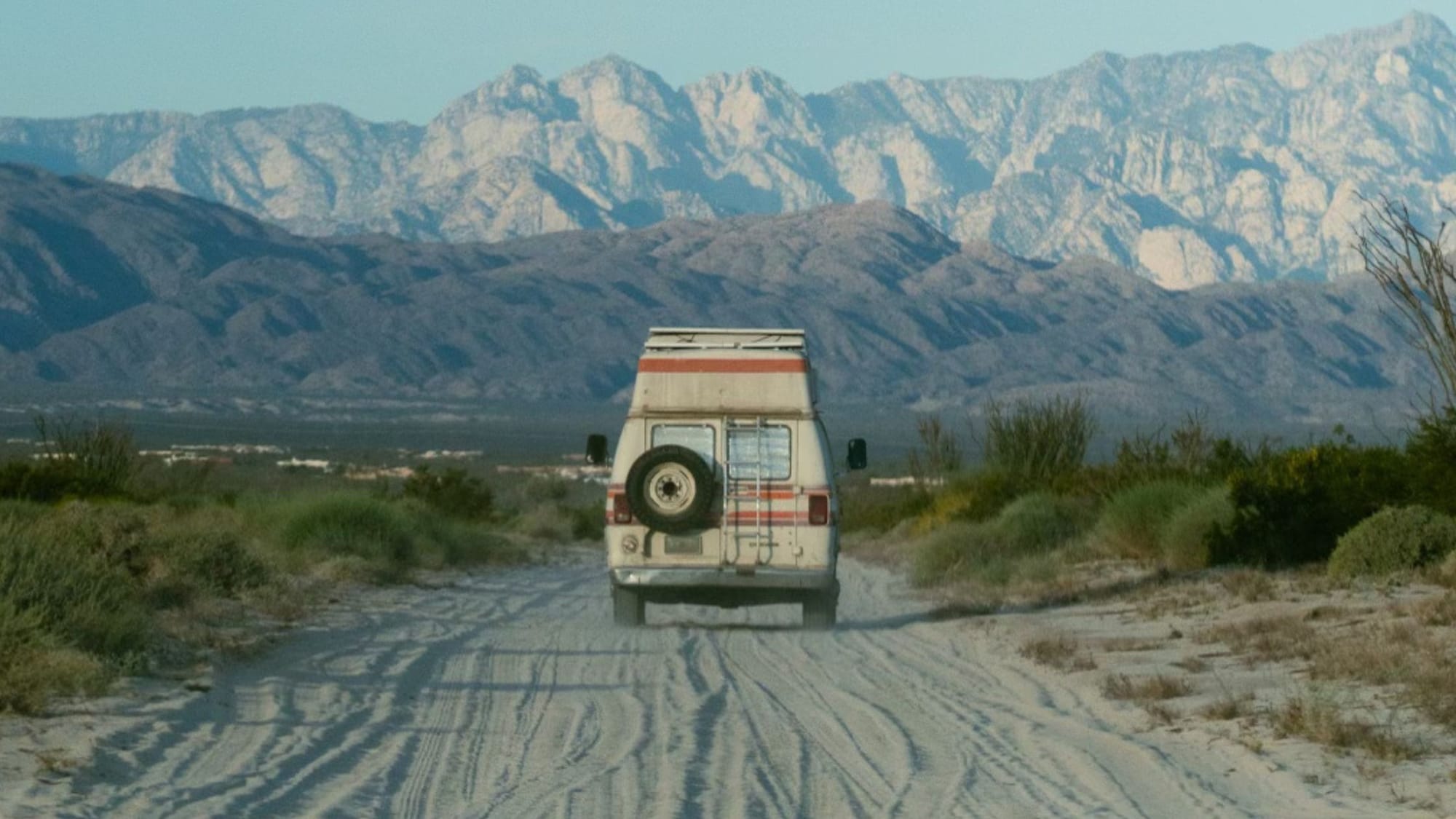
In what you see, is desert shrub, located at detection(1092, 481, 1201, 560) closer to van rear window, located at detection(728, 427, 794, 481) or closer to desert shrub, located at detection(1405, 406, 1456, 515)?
desert shrub, located at detection(1405, 406, 1456, 515)

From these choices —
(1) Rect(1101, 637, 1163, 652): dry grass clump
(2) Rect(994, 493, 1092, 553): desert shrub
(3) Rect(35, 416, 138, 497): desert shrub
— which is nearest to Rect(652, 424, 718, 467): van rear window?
(1) Rect(1101, 637, 1163, 652): dry grass clump

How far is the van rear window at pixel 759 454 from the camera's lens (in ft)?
60.8

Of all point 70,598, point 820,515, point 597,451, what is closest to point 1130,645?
point 820,515

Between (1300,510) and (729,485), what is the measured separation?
7.37 meters

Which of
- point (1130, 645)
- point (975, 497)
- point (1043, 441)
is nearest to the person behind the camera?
point (1130, 645)

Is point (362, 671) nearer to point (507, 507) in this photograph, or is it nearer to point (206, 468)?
point (206, 468)

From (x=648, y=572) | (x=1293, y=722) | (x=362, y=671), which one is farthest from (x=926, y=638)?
(x=1293, y=722)

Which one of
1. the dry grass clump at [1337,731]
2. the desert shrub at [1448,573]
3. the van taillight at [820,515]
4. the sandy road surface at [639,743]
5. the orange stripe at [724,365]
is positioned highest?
the orange stripe at [724,365]

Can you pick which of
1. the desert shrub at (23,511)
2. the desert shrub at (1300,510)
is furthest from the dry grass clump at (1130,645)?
the desert shrub at (23,511)

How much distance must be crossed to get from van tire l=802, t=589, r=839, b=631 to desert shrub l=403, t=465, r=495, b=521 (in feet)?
77.1

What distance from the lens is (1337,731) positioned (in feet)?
35.6

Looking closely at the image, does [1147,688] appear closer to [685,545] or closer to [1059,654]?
[1059,654]

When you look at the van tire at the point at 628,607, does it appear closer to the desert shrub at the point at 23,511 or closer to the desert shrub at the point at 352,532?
the desert shrub at the point at 23,511

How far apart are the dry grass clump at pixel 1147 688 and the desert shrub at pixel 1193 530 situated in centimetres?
1027
